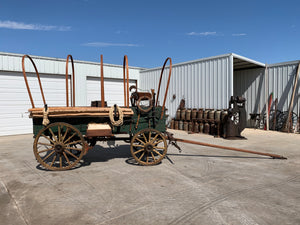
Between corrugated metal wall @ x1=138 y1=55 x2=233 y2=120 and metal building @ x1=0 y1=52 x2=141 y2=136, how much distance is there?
3.31 meters

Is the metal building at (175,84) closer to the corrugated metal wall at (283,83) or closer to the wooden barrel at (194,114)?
the corrugated metal wall at (283,83)

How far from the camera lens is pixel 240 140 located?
8.94 metres

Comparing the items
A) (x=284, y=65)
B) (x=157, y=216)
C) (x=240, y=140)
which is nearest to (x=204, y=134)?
(x=240, y=140)

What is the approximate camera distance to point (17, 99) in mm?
11219

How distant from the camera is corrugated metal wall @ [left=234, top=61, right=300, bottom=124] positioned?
11477mm

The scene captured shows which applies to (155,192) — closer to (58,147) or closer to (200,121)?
(58,147)

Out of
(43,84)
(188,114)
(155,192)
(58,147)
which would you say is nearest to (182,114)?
Answer: (188,114)

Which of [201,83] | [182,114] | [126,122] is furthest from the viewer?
[182,114]

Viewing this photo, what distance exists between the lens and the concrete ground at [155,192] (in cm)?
288

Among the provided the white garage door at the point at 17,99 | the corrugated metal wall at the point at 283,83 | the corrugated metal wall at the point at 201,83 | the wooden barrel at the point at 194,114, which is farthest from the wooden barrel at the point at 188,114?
the white garage door at the point at 17,99

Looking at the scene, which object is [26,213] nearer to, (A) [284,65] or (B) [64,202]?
(B) [64,202]

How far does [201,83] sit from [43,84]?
309 inches

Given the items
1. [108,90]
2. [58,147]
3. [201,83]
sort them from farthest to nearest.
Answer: [108,90] → [201,83] → [58,147]

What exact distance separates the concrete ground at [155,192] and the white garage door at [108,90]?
7692 millimetres
